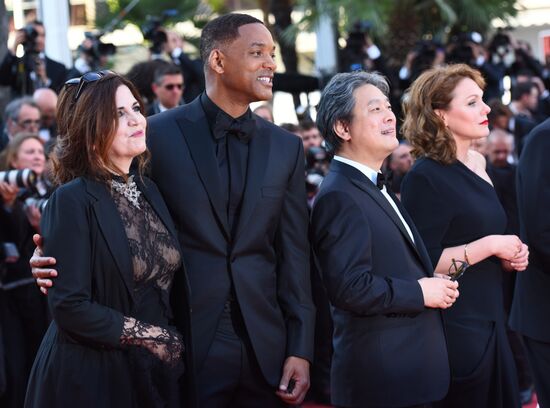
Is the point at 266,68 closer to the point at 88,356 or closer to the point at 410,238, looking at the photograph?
the point at 410,238

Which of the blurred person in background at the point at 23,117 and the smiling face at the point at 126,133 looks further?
the blurred person in background at the point at 23,117

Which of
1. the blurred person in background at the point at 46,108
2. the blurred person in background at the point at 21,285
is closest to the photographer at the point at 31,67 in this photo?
the blurred person in background at the point at 46,108

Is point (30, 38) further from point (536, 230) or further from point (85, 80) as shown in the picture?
Result: point (536, 230)

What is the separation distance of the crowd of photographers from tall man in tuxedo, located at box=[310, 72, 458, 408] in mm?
1732

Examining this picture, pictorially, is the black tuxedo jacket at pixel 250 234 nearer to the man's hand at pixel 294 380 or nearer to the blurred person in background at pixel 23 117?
the man's hand at pixel 294 380

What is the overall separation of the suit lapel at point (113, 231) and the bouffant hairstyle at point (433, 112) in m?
1.54

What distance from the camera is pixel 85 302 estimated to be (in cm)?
300

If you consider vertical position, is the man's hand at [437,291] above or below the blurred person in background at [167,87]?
below

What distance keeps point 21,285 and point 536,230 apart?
2.85 metres

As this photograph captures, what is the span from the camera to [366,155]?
3.72 metres

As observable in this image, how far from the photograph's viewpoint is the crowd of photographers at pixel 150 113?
5.53 meters

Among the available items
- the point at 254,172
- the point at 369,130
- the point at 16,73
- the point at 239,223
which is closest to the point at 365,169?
the point at 369,130

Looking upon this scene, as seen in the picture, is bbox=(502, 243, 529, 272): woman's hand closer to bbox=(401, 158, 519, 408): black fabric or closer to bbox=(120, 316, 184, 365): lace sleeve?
bbox=(401, 158, 519, 408): black fabric

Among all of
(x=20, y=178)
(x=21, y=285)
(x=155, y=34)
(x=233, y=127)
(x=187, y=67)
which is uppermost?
(x=155, y=34)
